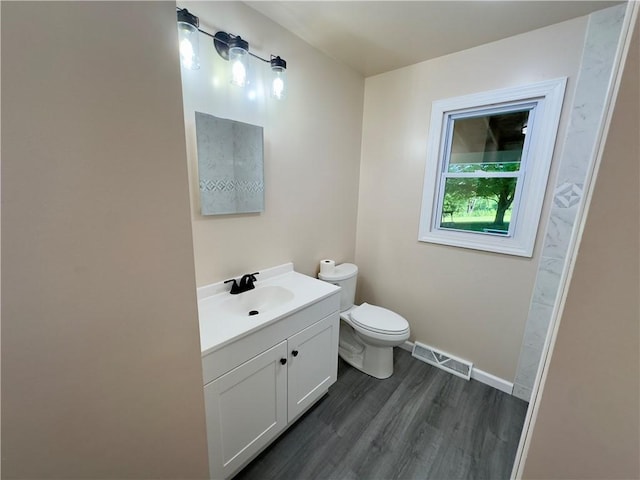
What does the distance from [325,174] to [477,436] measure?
195cm

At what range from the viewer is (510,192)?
1732 mm

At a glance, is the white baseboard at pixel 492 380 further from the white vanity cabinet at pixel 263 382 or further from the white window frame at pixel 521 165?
the white vanity cabinet at pixel 263 382

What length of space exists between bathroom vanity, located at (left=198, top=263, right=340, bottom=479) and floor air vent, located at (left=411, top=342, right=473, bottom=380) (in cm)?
86

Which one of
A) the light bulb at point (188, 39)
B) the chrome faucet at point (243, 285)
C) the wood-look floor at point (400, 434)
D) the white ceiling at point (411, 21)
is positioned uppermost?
the white ceiling at point (411, 21)

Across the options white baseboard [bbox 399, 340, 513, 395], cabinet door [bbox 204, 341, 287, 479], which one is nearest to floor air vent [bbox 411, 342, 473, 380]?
white baseboard [bbox 399, 340, 513, 395]

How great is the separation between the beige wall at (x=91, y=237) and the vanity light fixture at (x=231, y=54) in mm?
797

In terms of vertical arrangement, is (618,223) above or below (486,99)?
below

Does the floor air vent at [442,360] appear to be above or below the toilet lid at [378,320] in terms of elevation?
below

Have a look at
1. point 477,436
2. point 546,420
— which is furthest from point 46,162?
point 477,436

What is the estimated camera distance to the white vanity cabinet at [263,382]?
109 cm

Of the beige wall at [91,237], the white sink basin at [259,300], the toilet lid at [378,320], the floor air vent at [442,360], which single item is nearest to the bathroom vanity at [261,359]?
the white sink basin at [259,300]

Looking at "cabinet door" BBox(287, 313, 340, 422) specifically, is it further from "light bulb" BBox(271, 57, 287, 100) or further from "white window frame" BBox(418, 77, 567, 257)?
"light bulb" BBox(271, 57, 287, 100)

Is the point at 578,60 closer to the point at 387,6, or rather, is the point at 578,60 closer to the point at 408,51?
the point at 408,51

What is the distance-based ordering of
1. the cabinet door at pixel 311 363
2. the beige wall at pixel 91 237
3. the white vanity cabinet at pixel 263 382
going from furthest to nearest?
1. the cabinet door at pixel 311 363
2. the white vanity cabinet at pixel 263 382
3. the beige wall at pixel 91 237
